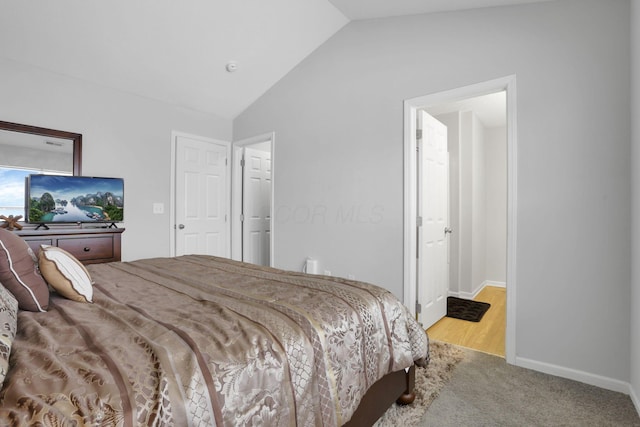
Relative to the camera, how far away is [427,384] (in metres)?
1.99

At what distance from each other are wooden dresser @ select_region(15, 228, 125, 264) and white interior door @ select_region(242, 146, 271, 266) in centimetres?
176

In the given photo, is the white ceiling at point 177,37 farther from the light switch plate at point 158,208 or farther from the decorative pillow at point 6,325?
the decorative pillow at point 6,325

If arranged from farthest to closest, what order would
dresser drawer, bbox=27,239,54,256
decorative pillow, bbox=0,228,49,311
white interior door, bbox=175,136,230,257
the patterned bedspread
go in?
white interior door, bbox=175,136,230,257, dresser drawer, bbox=27,239,54,256, decorative pillow, bbox=0,228,49,311, the patterned bedspread

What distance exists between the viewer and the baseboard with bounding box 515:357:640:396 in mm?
1925

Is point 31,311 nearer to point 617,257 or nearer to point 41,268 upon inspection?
point 41,268

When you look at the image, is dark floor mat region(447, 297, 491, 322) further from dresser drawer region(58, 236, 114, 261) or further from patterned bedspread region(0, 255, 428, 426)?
dresser drawer region(58, 236, 114, 261)

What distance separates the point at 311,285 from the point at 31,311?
111 cm

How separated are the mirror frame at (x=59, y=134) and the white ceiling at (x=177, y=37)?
572 mm

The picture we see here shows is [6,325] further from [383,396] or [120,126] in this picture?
[120,126]

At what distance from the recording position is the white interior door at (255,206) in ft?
15.0

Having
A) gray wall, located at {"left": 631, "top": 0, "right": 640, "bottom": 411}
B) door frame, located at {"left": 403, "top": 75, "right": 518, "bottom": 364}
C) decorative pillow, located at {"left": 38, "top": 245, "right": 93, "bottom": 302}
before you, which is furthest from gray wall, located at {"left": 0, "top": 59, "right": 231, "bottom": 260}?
gray wall, located at {"left": 631, "top": 0, "right": 640, "bottom": 411}

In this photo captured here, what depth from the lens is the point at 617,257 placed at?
1.95 meters

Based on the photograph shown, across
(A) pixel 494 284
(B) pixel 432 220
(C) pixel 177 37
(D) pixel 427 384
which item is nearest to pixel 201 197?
(C) pixel 177 37

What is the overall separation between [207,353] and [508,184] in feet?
7.54
